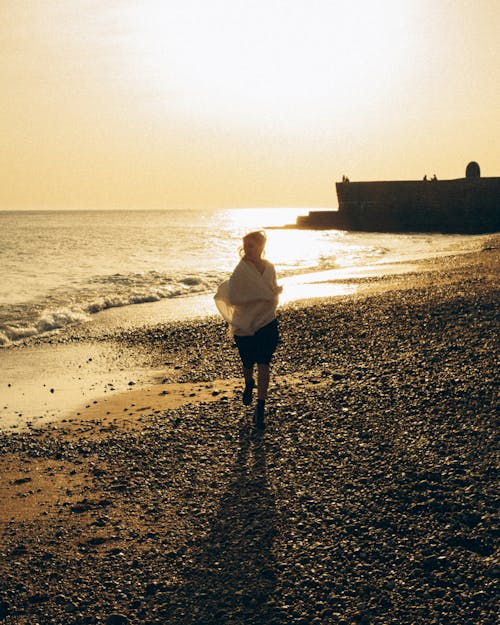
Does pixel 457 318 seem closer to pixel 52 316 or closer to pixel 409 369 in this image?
pixel 409 369

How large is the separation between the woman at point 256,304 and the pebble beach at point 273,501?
2.10 ft

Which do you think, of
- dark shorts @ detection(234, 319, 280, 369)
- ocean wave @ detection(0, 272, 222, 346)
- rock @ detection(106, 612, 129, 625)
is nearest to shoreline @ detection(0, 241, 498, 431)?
ocean wave @ detection(0, 272, 222, 346)

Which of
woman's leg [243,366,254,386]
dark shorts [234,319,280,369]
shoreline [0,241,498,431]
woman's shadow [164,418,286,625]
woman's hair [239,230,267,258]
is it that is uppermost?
woman's hair [239,230,267,258]

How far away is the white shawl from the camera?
261 inches

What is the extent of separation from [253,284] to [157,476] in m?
2.24

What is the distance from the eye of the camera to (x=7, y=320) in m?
17.1

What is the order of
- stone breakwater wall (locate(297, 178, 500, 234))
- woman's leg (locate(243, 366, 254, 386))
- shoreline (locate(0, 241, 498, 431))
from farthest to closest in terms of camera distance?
stone breakwater wall (locate(297, 178, 500, 234)), shoreline (locate(0, 241, 498, 431)), woman's leg (locate(243, 366, 254, 386))

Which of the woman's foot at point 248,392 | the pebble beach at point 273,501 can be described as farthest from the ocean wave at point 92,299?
the woman's foot at point 248,392

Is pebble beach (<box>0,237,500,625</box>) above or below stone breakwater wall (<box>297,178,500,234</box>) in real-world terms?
below

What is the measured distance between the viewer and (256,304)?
6676 millimetres

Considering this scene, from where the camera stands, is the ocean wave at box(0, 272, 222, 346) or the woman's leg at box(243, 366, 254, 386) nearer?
the woman's leg at box(243, 366, 254, 386)

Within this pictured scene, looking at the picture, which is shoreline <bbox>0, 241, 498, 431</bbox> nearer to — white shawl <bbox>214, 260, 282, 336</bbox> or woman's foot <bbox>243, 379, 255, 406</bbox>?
woman's foot <bbox>243, 379, 255, 406</bbox>

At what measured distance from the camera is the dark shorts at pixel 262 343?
6727mm

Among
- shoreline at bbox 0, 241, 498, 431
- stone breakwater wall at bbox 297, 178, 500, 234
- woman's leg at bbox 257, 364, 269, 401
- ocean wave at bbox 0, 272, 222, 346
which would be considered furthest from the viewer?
stone breakwater wall at bbox 297, 178, 500, 234
